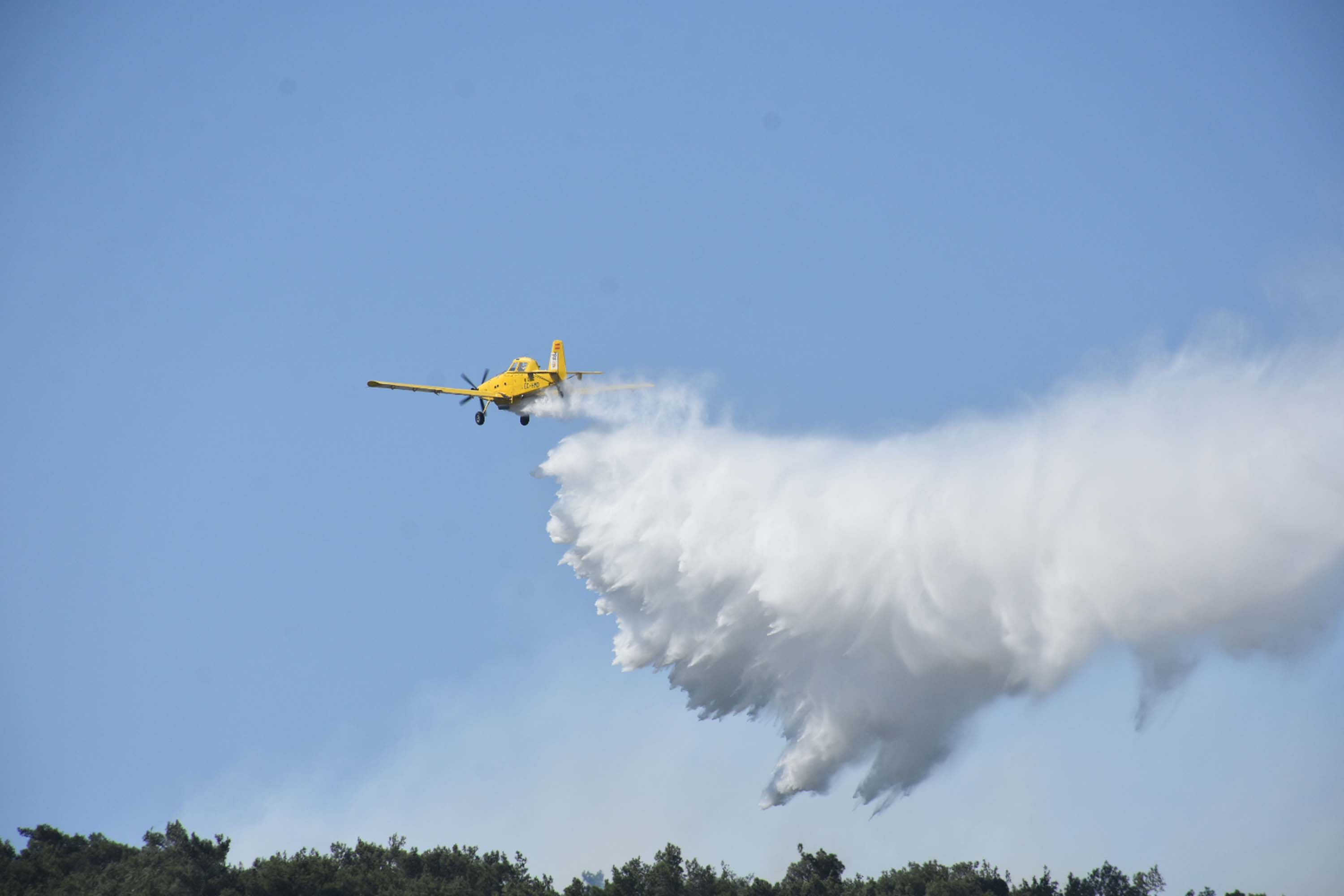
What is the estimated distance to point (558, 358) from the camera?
170ft

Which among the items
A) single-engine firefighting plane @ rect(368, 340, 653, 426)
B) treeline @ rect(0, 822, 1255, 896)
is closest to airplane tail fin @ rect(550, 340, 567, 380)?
single-engine firefighting plane @ rect(368, 340, 653, 426)

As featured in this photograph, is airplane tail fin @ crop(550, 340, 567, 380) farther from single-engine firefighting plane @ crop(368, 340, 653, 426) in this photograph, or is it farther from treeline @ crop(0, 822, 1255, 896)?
treeline @ crop(0, 822, 1255, 896)

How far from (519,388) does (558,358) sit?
2736 millimetres

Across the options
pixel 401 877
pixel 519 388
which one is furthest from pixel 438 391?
pixel 401 877

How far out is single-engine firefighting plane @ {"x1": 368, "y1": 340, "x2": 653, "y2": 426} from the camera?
49.2 m

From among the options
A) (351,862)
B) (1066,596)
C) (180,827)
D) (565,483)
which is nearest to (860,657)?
(1066,596)

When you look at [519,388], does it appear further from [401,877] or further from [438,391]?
[401,877]

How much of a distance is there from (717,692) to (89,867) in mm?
41583

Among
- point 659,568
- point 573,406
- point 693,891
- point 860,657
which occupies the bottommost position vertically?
point 693,891

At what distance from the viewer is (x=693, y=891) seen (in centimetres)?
5300

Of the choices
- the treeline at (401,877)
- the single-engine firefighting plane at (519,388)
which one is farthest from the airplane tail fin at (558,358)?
the treeline at (401,877)

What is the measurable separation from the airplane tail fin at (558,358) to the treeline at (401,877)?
20.9 metres

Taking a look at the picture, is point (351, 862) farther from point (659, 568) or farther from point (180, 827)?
point (659, 568)

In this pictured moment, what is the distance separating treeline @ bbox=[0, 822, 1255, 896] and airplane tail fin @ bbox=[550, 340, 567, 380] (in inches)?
824
